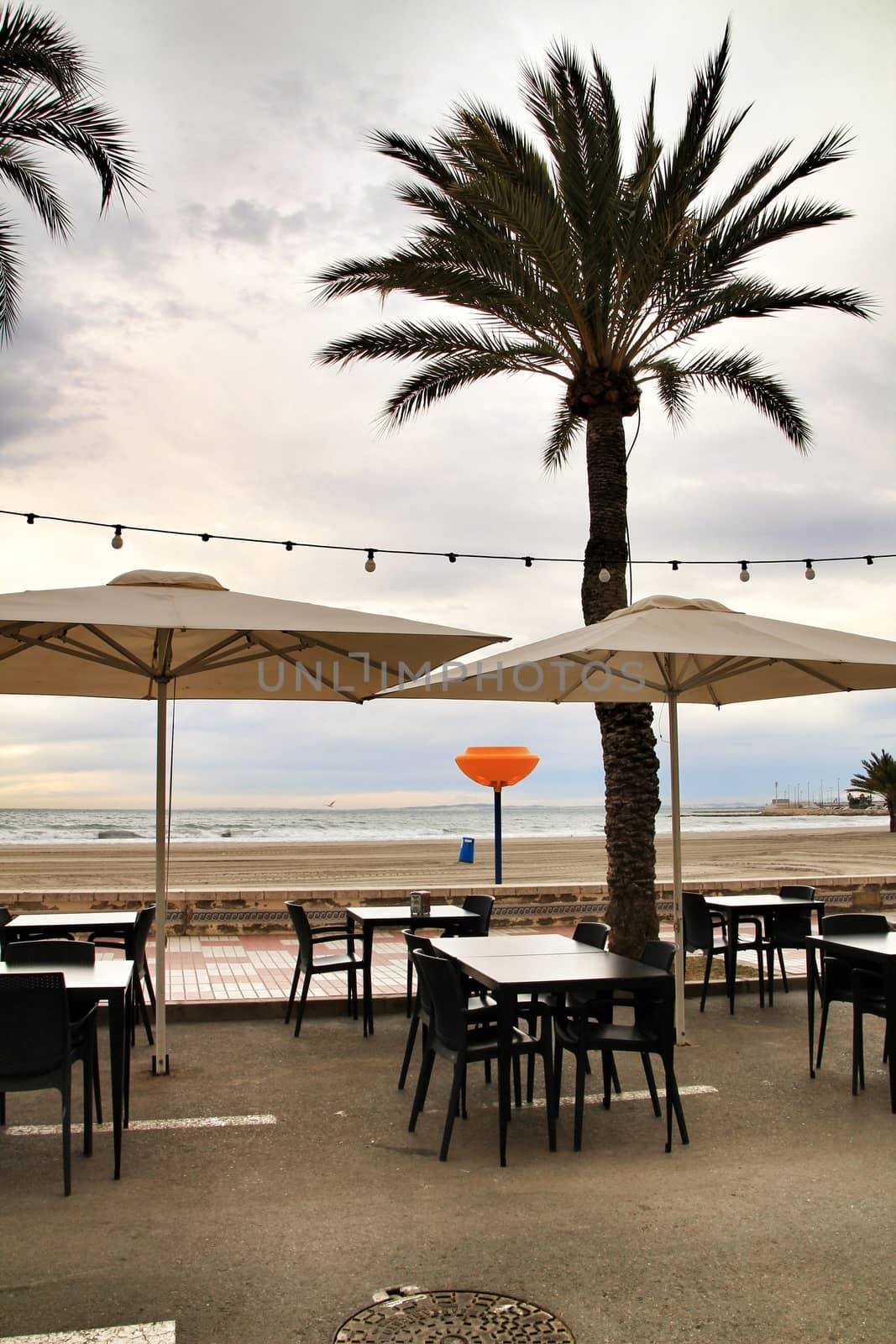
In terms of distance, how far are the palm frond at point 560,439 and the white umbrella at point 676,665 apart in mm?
7401

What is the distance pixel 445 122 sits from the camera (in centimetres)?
951

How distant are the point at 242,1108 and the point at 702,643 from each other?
10.9ft

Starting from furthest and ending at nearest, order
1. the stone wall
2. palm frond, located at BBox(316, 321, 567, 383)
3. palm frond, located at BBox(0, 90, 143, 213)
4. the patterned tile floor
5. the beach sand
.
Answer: the beach sand < the stone wall < palm frond, located at BBox(316, 321, 567, 383) < palm frond, located at BBox(0, 90, 143, 213) < the patterned tile floor

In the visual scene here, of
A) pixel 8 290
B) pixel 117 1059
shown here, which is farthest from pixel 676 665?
pixel 8 290

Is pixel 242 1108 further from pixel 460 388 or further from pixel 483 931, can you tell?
pixel 460 388

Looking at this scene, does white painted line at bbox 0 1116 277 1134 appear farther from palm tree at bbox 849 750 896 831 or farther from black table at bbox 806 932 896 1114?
palm tree at bbox 849 750 896 831

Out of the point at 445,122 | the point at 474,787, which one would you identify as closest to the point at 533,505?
the point at 445,122

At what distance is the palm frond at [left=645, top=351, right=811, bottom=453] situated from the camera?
1135 cm

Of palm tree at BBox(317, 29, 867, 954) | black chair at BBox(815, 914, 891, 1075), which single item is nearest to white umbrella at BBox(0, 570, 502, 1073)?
black chair at BBox(815, 914, 891, 1075)

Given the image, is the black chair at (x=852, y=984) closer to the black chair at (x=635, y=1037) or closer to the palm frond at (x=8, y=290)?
the black chair at (x=635, y=1037)

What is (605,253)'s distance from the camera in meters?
9.11

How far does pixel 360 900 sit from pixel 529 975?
23.1 ft

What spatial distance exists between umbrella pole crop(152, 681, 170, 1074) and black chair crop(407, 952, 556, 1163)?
5.38 feet

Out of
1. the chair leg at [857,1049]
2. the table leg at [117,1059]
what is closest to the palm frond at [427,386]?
the chair leg at [857,1049]
